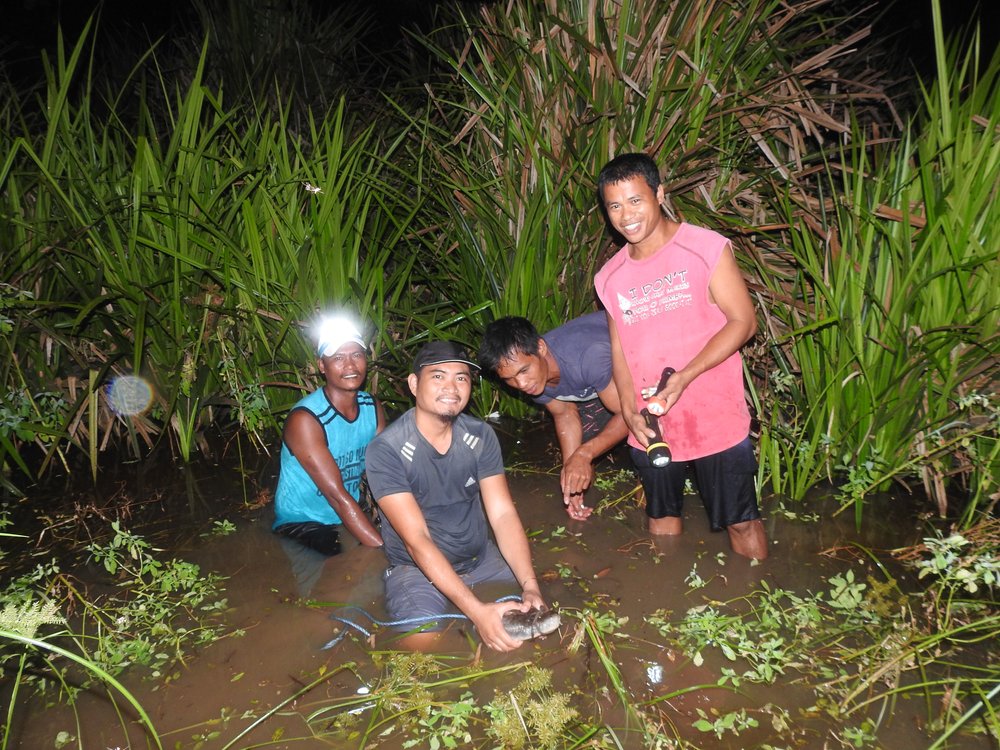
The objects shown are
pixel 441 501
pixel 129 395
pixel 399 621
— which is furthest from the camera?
pixel 129 395

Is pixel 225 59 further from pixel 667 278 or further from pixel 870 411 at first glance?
pixel 870 411

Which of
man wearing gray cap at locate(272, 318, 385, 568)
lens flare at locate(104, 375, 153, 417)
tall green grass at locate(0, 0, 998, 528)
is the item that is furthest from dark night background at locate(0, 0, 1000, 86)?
man wearing gray cap at locate(272, 318, 385, 568)

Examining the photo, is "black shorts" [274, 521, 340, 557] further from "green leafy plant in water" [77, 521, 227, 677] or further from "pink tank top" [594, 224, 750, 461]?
"pink tank top" [594, 224, 750, 461]

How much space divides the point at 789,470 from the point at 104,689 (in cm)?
288

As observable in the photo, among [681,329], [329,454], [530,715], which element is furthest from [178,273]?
[530,715]

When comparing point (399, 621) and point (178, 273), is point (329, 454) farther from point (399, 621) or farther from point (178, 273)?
Answer: point (178, 273)

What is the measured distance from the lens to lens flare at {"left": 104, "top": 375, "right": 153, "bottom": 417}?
4.09 metres

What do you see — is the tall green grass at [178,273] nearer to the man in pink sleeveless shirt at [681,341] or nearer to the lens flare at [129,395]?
the lens flare at [129,395]

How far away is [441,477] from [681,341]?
3.66 feet

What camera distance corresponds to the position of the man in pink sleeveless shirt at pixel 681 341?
9.11ft

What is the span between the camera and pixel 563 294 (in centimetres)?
429

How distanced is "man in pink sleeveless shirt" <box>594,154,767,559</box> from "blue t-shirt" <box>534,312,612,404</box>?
1.05 feet

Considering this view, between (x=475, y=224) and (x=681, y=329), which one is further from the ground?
(x=475, y=224)

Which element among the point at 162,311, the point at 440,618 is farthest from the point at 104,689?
the point at 162,311
